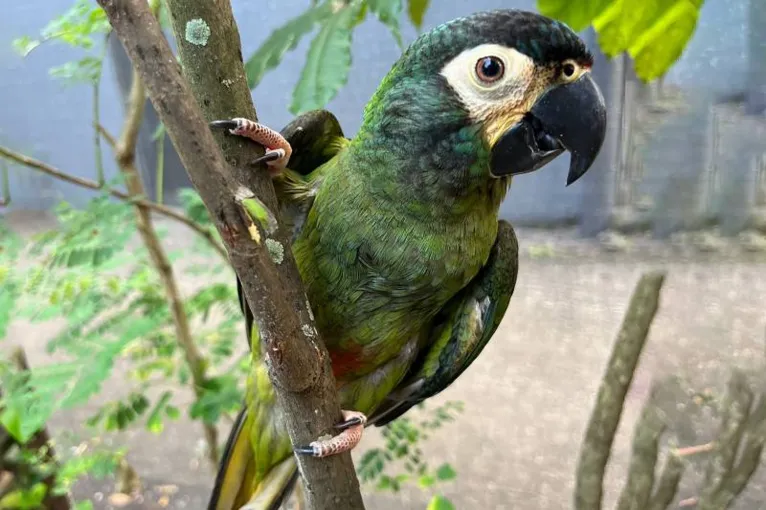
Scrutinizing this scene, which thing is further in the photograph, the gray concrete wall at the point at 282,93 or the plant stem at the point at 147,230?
the gray concrete wall at the point at 282,93

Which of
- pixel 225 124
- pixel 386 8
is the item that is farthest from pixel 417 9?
pixel 225 124

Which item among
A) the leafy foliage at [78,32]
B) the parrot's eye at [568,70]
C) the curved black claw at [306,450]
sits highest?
the leafy foliage at [78,32]

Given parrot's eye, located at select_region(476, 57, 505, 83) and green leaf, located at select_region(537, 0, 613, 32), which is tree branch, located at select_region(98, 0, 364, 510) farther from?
green leaf, located at select_region(537, 0, 613, 32)

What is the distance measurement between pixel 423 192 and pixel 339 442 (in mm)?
237

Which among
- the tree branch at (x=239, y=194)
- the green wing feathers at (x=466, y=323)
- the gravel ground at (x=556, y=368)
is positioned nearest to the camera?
the tree branch at (x=239, y=194)

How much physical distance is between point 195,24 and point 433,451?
1.35 metres

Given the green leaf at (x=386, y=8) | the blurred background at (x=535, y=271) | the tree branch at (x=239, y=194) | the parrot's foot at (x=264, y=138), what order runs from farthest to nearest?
the blurred background at (x=535, y=271), the green leaf at (x=386, y=8), the parrot's foot at (x=264, y=138), the tree branch at (x=239, y=194)

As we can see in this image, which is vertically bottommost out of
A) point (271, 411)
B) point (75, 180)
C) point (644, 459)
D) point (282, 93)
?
point (644, 459)

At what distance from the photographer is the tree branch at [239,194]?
313mm

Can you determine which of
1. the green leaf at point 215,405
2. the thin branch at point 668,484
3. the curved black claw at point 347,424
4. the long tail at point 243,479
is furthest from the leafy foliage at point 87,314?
the thin branch at point 668,484

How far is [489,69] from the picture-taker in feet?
1.63

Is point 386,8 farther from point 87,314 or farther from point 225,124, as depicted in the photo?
point 87,314

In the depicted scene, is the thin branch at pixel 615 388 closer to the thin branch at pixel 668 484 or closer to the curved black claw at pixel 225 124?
the thin branch at pixel 668 484

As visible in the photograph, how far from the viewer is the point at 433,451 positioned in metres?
1.53
